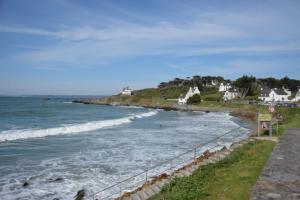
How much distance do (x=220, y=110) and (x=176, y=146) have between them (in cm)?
6171

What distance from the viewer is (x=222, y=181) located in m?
10.5

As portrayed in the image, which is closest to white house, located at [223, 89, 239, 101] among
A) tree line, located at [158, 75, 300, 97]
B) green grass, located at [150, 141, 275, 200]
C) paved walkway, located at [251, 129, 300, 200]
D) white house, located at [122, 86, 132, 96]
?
tree line, located at [158, 75, 300, 97]

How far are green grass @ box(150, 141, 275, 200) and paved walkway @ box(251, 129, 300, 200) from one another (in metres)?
0.29

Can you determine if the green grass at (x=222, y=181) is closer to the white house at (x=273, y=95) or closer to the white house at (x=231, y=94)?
the white house at (x=273, y=95)

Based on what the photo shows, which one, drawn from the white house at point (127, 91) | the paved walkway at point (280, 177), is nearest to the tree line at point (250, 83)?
the white house at point (127, 91)

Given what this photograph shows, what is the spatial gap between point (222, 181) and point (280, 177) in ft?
5.47

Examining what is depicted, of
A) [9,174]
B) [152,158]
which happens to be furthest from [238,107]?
[9,174]

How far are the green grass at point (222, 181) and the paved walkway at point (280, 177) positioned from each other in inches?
11.4

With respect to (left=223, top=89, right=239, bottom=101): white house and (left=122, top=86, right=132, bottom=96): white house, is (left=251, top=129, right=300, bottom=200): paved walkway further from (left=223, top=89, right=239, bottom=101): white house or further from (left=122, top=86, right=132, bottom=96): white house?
(left=122, top=86, right=132, bottom=96): white house

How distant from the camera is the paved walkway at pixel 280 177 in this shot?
857 cm

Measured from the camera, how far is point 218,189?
9695 millimetres

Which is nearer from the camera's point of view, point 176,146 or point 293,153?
point 293,153

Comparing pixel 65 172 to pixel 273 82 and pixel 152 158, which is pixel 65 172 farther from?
pixel 273 82

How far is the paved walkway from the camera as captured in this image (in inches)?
337
